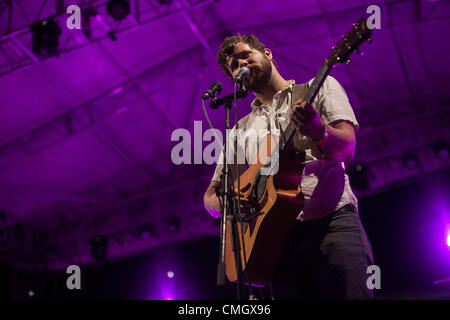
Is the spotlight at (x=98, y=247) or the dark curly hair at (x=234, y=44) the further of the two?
the spotlight at (x=98, y=247)

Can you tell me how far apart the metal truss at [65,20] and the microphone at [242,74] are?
13.3 feet

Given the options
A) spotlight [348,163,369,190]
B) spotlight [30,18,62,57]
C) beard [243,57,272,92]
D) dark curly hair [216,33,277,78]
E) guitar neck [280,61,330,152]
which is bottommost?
guitar neck [280,61,330,152]

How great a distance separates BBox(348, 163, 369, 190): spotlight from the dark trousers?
22.2 ft

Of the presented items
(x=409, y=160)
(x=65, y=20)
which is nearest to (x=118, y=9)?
(x=65, y=20)

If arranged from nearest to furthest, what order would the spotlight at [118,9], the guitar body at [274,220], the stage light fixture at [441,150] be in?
the guitar body at [274,220] < the spotlight at [118,9] < the stage light fixture at [441,150]

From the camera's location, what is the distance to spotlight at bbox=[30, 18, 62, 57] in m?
5.82

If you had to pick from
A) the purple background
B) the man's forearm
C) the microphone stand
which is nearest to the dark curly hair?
the microphone stand

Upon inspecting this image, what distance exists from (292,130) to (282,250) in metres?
0.55

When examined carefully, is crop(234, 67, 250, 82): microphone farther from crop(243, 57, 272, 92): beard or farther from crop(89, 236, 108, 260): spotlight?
crop(89, 236, 108, 260): spotlight

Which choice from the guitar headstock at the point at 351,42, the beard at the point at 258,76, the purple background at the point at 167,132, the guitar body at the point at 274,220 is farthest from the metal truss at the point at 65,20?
the guitar body at the point at 274,220

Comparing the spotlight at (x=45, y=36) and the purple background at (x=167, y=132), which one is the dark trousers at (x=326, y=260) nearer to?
the purple background at (x=167, y=132)

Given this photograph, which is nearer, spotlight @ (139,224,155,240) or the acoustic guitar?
the acoustic guitar

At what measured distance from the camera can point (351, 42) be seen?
1953mm

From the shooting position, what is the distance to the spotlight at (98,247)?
10305 mm
